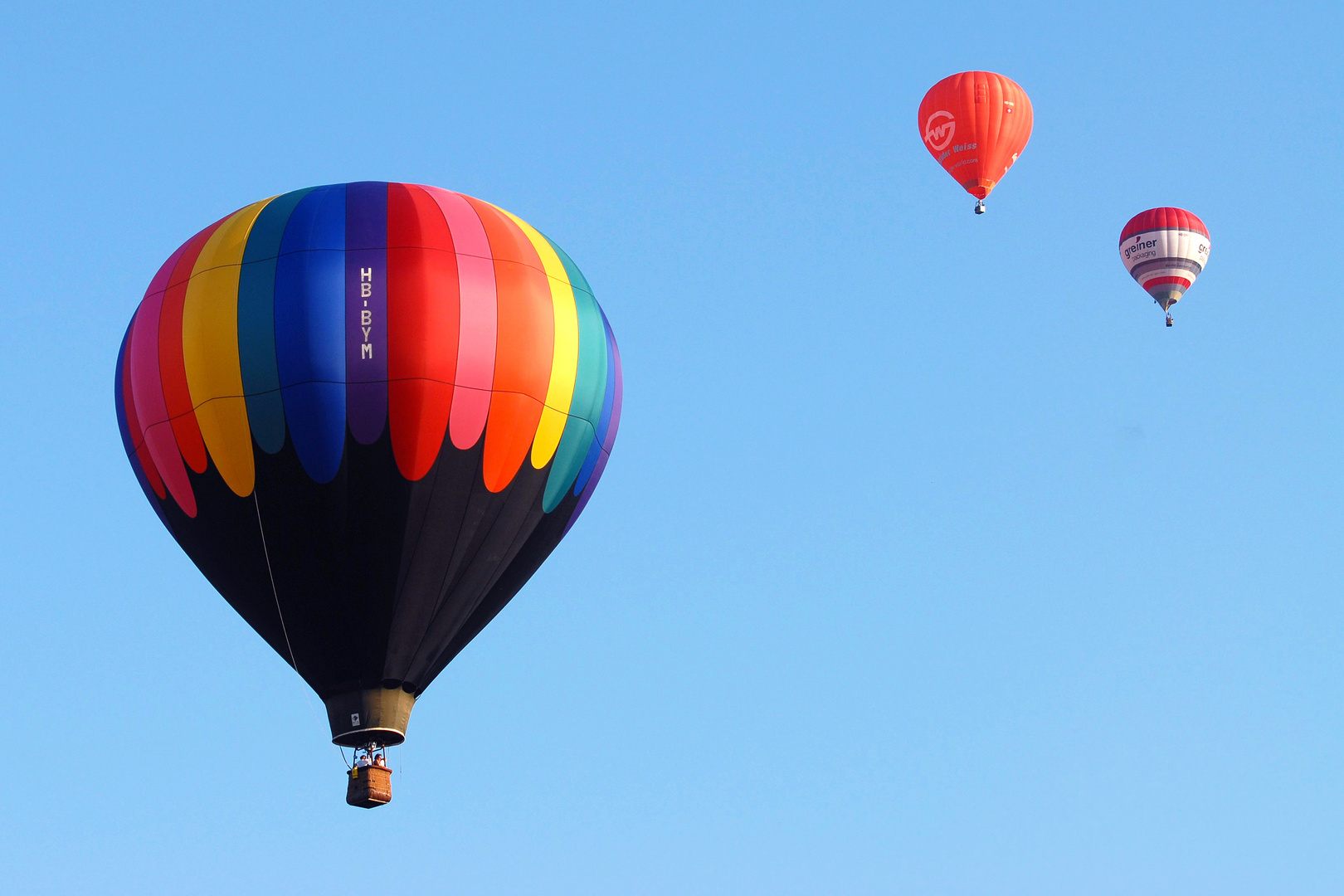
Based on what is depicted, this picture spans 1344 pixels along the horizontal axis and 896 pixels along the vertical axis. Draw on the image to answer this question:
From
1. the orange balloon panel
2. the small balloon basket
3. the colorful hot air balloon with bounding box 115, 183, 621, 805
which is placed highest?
the orange balloon panel

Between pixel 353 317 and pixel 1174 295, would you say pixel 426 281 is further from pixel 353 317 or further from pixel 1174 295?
pixel 1174 295

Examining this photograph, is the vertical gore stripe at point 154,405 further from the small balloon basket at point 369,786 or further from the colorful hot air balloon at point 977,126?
the colorful hot air balloon at point 977,126

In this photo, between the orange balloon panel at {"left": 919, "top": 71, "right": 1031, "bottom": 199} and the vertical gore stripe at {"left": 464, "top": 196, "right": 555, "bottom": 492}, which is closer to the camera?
the vertical gore stripe at {"left": 464, "top": 196, "right": 555, "bottom": 492}

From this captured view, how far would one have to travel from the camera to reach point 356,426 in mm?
27016

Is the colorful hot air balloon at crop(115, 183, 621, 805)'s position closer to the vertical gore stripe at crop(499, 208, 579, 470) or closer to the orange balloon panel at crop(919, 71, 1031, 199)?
the vertical gore stripe at crop(499, 208, 579, 470)

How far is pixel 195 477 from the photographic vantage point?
27.6 m

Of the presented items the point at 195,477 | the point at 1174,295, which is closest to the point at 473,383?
the point at 195,477

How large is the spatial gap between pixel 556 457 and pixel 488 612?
6.67ft

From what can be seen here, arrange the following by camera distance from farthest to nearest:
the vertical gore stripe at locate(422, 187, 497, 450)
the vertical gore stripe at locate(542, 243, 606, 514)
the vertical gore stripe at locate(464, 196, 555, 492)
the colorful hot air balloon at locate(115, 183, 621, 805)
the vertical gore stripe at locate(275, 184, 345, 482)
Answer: the vertical gore stripe at locate(542, 243, 606, 514), the vertical gore stripe at locate(464, 196, 555, 492), the vertical gore stripe at locate(422, 187, 497, 450), the colorful hot air balloon at locate(115, 183, 621, 805), the vertical gore stripe at locate(275, 184, 345, 482)

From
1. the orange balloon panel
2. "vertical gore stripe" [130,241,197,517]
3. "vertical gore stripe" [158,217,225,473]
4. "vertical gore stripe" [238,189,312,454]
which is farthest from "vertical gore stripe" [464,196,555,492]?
the orange balloon panel

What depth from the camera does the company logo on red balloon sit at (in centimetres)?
4156

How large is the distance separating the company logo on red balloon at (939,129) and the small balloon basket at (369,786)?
18.8 metres

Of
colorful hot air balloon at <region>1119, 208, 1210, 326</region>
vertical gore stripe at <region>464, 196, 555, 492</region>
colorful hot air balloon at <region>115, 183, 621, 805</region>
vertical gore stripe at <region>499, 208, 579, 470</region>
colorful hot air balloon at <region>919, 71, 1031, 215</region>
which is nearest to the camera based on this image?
colorful hot air balloon at <region>115, 183, 621, 805</region>

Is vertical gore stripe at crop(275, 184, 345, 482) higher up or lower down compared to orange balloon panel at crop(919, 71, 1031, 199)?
lower down
